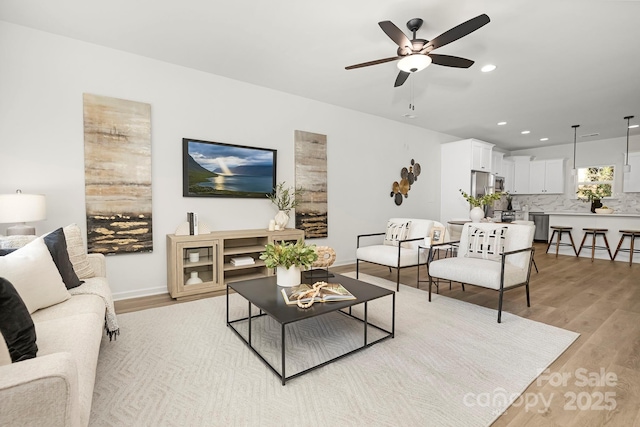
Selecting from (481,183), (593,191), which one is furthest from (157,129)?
(593,191)

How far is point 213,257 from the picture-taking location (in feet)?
11.8

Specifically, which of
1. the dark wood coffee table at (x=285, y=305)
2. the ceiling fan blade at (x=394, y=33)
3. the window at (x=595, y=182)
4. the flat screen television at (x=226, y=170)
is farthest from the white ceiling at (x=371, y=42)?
the window at (x=595, y=182)

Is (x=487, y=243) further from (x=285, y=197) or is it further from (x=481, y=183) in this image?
(x=481, y=183)

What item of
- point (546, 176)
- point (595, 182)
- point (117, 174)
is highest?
point (546, 176)

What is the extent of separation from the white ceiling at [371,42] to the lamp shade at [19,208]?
1616 millimetres

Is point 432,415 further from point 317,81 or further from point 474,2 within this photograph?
point 317,81

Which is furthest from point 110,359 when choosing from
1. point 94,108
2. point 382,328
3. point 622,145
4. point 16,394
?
point 622,145

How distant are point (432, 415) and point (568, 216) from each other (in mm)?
6875

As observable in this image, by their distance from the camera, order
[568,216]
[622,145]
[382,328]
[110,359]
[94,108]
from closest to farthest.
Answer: [110,359], [382,328], [94,108], [568,216], [622,145]

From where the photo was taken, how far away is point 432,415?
1.56m

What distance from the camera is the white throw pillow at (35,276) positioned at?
5.23ft

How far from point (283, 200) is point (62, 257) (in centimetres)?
271

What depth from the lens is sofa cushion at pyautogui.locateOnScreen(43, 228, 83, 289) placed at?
79.0 inches

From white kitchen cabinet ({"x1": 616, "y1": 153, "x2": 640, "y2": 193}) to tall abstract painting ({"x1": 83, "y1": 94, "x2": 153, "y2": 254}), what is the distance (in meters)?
9.77
